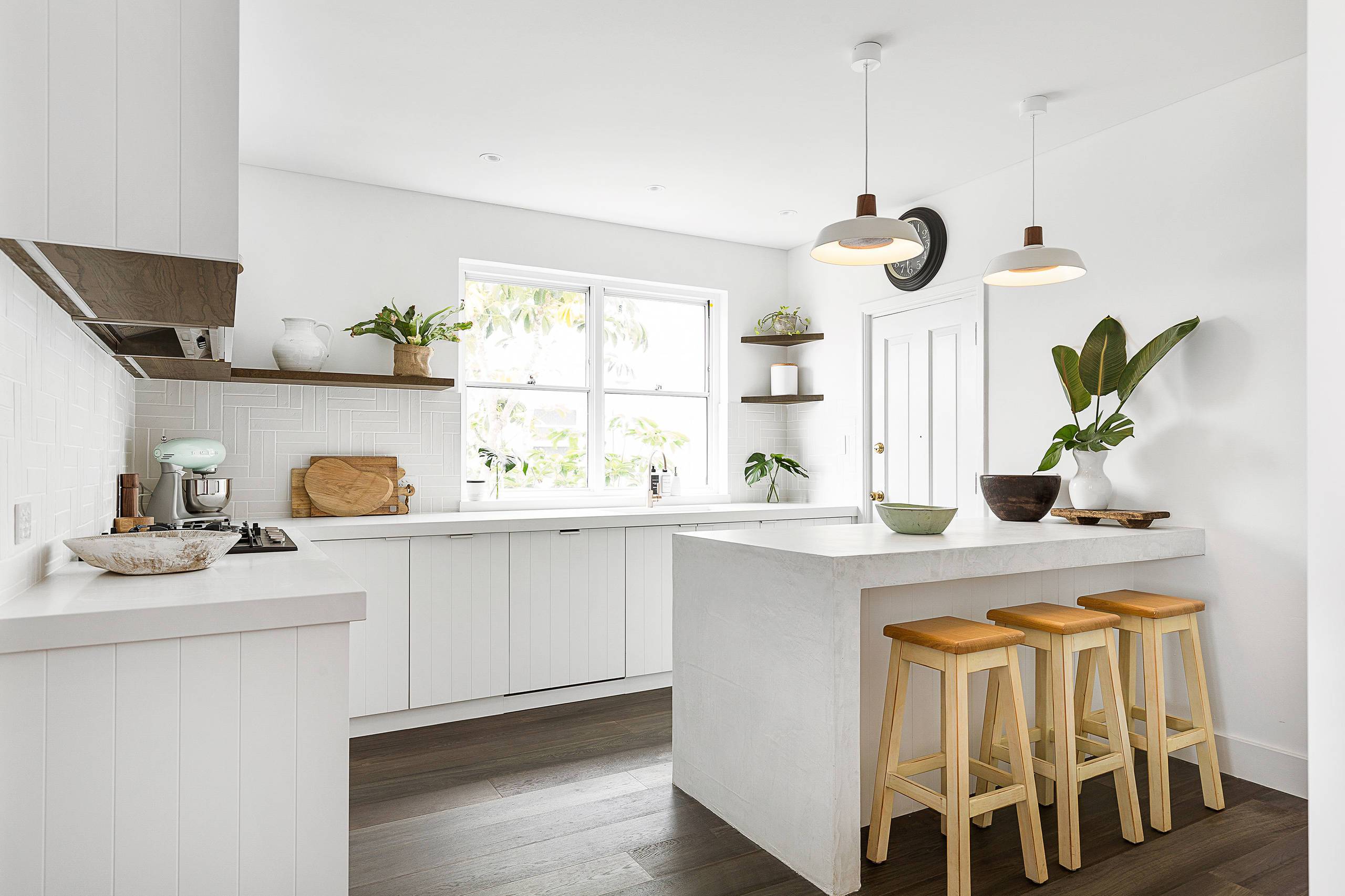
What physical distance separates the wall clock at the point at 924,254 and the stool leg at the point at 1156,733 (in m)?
2.20

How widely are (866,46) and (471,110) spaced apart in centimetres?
155

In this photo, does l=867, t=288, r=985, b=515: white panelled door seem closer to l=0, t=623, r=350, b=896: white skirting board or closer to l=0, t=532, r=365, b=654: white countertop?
l=0, t=532, r=365, b=654: white countertop

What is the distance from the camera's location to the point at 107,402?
268 centimetres

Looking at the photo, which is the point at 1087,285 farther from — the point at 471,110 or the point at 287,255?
the point at 287,255

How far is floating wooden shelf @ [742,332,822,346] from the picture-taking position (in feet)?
16.5

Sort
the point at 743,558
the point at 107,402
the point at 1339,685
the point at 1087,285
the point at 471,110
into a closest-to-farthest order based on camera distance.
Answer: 1. the point at 1339,685
2. the point at 743,558
3. the point at 107,402
4. the point at 471,110
5. the point at 1087,285

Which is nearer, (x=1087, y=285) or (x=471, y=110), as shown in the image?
(x=471, y=110)

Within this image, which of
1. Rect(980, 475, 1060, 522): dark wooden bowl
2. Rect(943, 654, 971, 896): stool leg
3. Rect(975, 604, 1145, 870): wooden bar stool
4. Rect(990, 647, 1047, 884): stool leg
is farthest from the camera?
Rect(980, 475, 1060, 522): dark wooden bowl

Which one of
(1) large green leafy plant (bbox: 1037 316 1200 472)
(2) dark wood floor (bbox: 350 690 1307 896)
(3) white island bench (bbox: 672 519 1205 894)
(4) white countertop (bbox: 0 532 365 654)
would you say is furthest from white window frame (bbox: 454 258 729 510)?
(4) white countertop (bbox: 0 532 365 654)

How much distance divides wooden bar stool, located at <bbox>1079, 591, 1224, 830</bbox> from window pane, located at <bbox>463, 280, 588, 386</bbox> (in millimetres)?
3032

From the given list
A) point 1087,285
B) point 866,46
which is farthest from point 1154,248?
point 866,46

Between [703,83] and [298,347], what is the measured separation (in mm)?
2198

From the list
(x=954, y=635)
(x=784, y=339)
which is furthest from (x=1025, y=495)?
(x=784, y=339)

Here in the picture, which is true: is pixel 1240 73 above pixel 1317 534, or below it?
above
